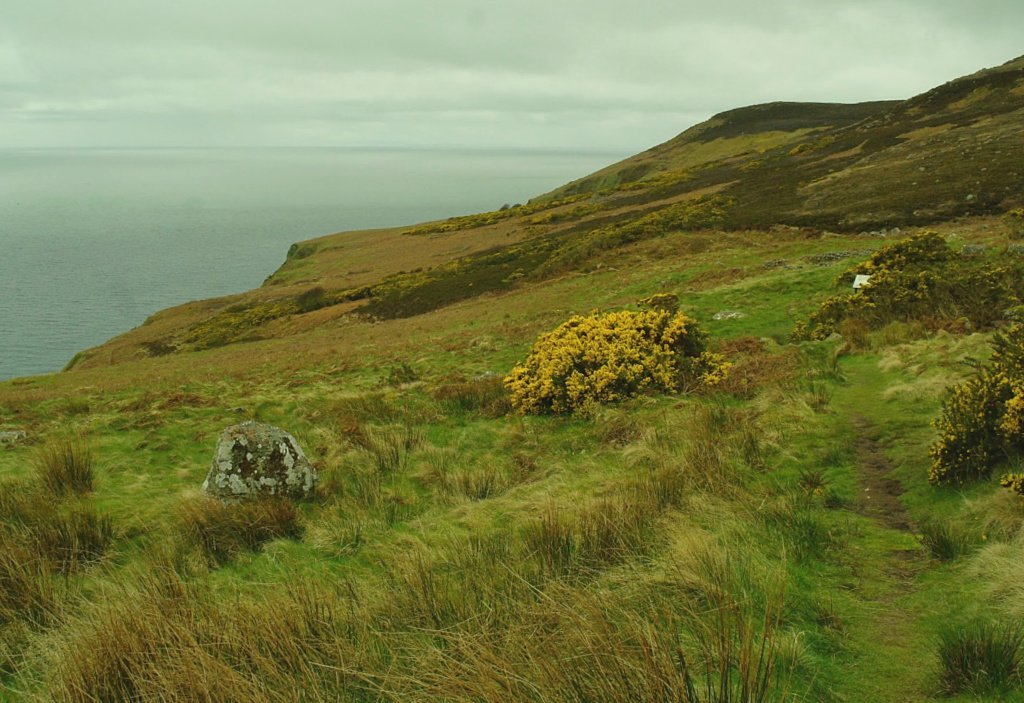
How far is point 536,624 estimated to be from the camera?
3.50 meters

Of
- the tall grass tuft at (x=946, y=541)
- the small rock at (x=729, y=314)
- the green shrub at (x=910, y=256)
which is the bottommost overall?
the tall grass tuft at (x=946, y=541)

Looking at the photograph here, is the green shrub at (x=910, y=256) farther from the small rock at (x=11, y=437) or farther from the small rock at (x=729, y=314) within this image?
the small rock at (x=11, y=437)

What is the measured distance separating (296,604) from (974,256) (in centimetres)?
2134

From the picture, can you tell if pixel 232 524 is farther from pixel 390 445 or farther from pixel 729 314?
pixel 729 314

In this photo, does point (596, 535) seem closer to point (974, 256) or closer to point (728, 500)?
point (728, 500)

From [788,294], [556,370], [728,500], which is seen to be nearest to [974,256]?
[788,294]

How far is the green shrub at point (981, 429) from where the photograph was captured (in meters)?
5.80

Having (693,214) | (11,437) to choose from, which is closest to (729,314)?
(11,437)

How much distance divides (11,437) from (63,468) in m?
4.49

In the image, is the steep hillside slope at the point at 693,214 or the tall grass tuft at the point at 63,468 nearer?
the tall grass tuft at the point at 63,468

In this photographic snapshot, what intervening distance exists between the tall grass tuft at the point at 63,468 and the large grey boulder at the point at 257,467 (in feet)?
5.52

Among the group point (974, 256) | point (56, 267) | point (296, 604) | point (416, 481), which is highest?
point (56, 267)

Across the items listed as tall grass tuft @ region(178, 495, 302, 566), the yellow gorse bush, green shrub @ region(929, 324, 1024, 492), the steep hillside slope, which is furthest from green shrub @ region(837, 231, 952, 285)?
tall grass tuft @ region(178, 495, 302, 566)

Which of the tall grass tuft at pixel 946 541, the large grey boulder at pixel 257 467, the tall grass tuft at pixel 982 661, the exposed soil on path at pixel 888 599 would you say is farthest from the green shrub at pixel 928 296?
the large grey boulder at pixel 257 467
